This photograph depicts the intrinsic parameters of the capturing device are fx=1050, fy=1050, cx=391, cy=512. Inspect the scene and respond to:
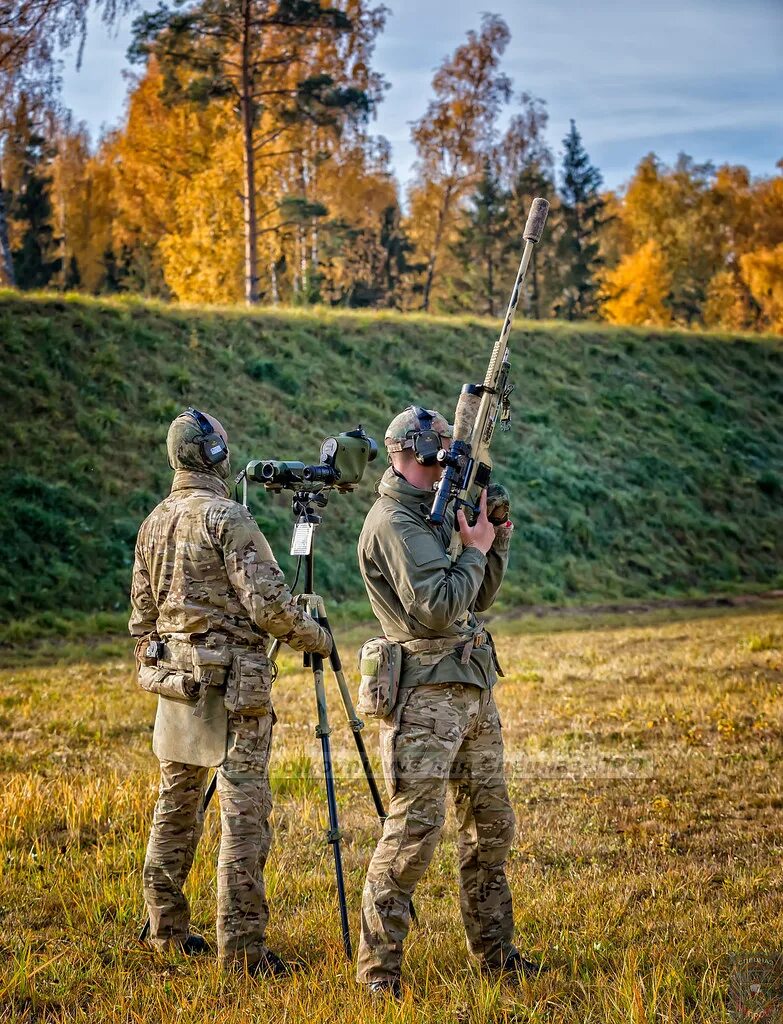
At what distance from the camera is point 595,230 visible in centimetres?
4206

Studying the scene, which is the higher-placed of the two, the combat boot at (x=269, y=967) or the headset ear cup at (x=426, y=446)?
the headset ear cup at (x=426, y=446)

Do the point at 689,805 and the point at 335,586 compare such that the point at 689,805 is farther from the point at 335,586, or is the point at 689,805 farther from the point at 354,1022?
the point at 335,586

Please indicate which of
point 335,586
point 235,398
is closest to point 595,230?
point 235,398

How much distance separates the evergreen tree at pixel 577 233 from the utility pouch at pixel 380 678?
38.1m

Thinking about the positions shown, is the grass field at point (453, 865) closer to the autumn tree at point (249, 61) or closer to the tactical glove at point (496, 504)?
the tactical glove at point (496, 504)

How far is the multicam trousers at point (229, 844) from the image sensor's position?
4391 millimetres

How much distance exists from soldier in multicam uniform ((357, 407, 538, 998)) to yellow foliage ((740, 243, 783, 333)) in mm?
45548

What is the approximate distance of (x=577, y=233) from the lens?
41.9m

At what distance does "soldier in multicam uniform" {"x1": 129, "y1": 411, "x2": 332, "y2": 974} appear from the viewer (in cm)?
441

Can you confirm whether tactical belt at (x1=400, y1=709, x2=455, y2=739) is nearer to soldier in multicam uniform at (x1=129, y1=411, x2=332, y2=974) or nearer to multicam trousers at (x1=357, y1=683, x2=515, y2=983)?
multicam trousers at (x1=357, y1=683, x2=515, y2=983)

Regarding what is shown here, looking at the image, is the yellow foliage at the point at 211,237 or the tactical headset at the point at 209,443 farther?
the yellow foliage at the point at 211,237

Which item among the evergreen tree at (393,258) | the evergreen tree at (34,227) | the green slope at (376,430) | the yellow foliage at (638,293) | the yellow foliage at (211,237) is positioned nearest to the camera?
the green slope at (376,430)

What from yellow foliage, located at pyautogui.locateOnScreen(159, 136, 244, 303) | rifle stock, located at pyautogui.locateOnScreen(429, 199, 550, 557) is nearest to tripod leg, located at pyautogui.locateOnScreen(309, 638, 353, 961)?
rifle stock, located at pyautogui.locateOnScreen(429, 199, 550, 557)

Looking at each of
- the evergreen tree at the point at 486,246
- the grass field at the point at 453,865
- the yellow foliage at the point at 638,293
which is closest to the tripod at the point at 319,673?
the grass field at the point at 453,865
